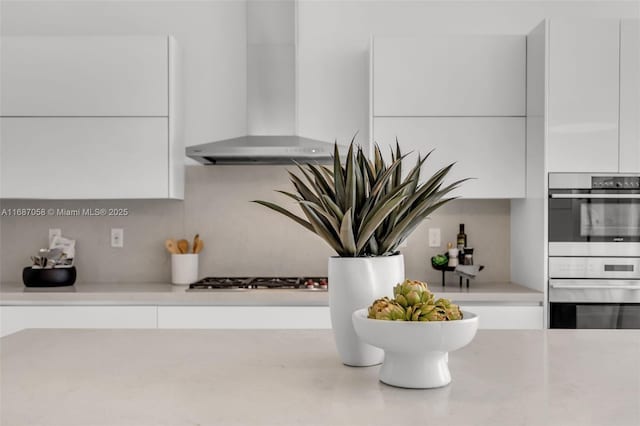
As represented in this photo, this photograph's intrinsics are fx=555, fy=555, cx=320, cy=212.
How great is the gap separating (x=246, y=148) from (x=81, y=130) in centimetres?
93

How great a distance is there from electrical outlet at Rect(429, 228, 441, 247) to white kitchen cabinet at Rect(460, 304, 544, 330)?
2.15 feet

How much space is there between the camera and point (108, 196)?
10.3 feet

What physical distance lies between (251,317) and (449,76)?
5.60ft

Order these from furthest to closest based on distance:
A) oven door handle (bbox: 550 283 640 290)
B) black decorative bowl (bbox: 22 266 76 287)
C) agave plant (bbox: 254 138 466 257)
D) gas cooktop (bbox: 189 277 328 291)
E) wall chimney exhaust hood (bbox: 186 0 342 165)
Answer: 1. wall chimney exhaust hood (bbox: 186 0 342 165)
2. black decorative bowl (bbox: 22 266 76 287)
3. gas cooktop (bbox: 189 277 328 291)
4. oven door handle (bbox: 550 283 640 290)
5. agave plant (bbox: 254 138 466 257)

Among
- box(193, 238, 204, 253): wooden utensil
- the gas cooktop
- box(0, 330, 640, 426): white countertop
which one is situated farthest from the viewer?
box(193, 238, 204, 253): wooden utensil

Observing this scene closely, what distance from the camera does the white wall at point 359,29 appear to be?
11.4 feet

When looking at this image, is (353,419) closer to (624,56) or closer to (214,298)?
(214,298)

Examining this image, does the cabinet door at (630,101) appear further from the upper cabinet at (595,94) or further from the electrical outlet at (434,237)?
the electrical outlet at (434,237)

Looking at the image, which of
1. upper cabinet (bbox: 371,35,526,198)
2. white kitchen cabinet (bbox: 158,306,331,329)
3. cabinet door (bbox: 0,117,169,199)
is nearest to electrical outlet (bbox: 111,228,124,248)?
cabinet door (bbox: 0,117,169,199)

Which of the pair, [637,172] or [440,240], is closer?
[637,172]

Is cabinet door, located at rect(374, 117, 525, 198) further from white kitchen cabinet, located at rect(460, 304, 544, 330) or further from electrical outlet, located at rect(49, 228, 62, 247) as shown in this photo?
electrical outlet, located at rect(49, 228, 62, 247)

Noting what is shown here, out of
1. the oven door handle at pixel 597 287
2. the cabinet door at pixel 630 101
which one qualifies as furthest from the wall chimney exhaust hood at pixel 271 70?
the cabinet door at pixel 630 101

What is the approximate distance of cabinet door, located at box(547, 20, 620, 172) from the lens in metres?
2.87

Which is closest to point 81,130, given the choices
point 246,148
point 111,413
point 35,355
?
point 246,148
